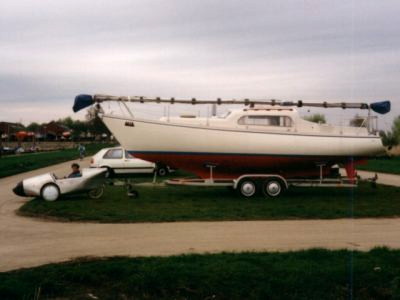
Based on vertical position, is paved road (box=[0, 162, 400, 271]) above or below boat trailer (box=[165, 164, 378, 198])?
below

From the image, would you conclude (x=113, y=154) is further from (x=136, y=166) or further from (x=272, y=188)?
(x=272, y=188)

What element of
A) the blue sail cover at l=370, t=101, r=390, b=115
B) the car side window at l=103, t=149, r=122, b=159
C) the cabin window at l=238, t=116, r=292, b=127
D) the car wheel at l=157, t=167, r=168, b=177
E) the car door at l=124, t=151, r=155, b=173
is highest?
the blue sail cover at l=370, t=101, r=390, b=115

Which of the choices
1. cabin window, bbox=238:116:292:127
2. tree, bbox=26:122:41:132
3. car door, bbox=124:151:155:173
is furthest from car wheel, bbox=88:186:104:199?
tree, bbox=26:122:41:132

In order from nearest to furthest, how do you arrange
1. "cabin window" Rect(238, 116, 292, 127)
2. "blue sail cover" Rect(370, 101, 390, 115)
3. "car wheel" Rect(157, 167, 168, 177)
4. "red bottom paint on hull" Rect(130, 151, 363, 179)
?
"red bottom paint on hull" Rect(130, 151, 363, 179) → "cabin window" Rect(238, 116, 292, 127) → "blue sail cover" Rect(370, 101, 390, 115) → "car wheel" Rect(157, 167, 168, 177)

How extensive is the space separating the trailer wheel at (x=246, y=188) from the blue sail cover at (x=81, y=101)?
230 inches

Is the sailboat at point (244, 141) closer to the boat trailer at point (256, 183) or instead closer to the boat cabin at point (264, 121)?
the boat cabin at point (264, 121)

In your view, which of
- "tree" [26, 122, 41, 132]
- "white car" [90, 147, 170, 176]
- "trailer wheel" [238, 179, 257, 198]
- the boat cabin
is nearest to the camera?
"trailer wheel" [238, 179, 257, 198]

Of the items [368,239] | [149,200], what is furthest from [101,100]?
[368,239]

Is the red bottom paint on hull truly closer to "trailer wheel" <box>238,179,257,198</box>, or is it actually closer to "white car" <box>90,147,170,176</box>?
"trailer wheel" <box>238,179,257,198</box>

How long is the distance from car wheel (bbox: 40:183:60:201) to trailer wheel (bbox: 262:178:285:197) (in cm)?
654

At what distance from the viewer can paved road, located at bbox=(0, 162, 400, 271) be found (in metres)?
8.84

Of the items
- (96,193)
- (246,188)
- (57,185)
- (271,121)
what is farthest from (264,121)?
(57,185)

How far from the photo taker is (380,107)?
60.6 feet

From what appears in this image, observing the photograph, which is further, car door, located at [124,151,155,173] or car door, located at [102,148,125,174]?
car door, located at [124,151,155,173]
